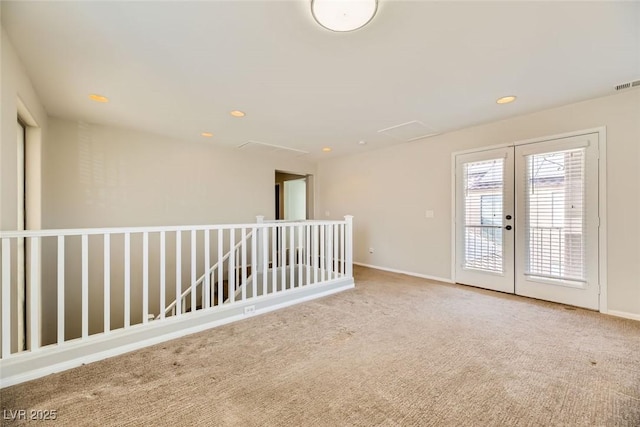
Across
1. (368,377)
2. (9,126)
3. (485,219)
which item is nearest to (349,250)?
(485,219)

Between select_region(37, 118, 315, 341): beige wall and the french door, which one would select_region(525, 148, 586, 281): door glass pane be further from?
select_region(37, 118, 315, 341): beige wall

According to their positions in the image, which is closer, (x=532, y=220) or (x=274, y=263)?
(x=274, y=263)

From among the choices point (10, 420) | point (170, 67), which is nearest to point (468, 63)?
point (170, 67)

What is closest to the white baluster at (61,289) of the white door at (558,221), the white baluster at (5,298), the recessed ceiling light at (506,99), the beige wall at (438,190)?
the white baluster at (5,298)

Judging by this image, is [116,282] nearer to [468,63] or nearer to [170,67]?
[170,67]

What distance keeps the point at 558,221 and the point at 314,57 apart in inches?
129

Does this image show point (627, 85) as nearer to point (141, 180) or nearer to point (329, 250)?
point (329, 250)

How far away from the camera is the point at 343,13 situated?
1500mm

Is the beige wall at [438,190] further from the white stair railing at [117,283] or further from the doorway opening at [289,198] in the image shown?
the doorway opening at [289,198]

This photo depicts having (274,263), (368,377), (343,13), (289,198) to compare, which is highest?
(343,13)

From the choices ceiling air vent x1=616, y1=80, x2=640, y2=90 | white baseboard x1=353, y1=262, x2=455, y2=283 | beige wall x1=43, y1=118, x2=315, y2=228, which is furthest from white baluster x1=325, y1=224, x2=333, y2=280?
ceiling air vent x1=616, y1=80, x2=640, y2=90

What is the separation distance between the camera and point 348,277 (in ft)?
12.0

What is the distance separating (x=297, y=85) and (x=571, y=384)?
3.08m

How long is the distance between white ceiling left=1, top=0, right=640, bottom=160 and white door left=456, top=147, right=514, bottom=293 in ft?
2.20
